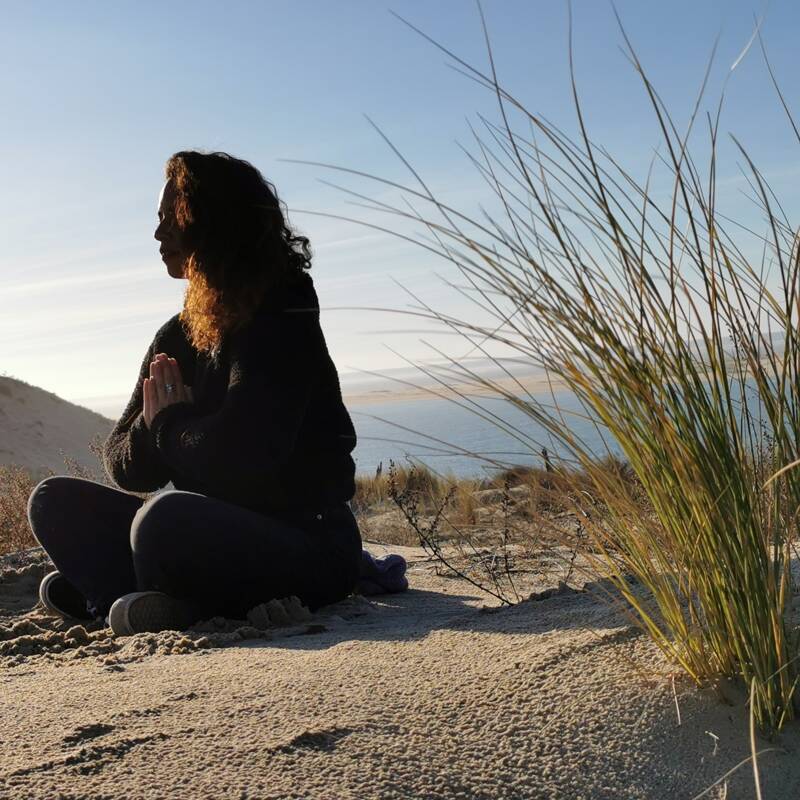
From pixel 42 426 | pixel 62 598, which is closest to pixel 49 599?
pixel 62 598

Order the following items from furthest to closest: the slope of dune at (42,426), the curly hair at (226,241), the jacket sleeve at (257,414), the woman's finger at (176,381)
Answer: the slope of dune at (42,426) → the woman's finger at (176,381) → the curly hair at (226,241) → the jacket sleeve at (257,414)

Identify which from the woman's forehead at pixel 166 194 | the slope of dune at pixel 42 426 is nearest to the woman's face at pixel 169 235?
the woman's forehead at pixel 166 194

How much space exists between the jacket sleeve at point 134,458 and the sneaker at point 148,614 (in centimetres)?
41

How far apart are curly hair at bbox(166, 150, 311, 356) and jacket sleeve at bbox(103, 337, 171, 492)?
1.21 feet

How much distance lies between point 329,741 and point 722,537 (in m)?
0.70

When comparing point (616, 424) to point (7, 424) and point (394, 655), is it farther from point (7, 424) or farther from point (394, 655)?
point (7, 424)

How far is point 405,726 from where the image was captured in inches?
66.3

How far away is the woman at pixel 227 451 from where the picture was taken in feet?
9.18

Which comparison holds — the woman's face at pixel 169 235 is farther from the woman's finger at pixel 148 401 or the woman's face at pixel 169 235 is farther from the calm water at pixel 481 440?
the calm water at pixel 481 440

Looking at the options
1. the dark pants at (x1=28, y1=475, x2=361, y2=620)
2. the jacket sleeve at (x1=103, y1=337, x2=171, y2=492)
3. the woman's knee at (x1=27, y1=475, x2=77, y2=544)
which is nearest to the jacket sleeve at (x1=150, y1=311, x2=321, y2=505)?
the dark pants at (x1=28, y1=475, x2=361, y2=620)

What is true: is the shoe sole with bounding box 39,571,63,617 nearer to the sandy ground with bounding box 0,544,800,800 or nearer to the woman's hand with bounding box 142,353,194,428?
the woman's hand with bounding box 142,353,194,428

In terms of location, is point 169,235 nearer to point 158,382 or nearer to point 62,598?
point 158,382

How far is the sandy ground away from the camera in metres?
1.54

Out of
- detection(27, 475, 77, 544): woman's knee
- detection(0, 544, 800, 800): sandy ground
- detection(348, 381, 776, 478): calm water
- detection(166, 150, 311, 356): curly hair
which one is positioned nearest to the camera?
detection(0, 544, 800, 800): sandy ground
